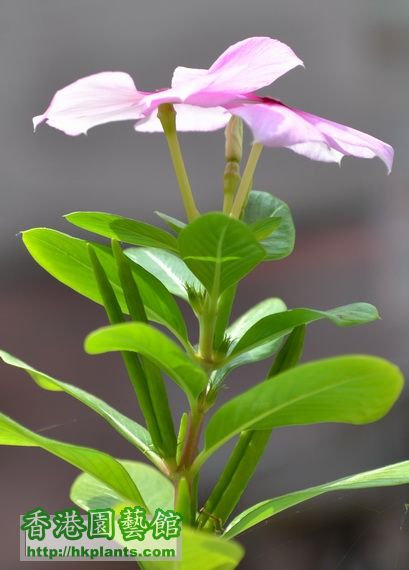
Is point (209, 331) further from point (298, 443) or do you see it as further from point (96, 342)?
point (298, 443)

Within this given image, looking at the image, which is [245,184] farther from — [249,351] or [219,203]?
[219,203]

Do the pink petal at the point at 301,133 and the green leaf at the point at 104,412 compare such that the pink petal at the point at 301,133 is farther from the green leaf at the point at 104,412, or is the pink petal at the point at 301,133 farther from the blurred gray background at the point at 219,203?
the blurred gray background at the point at 219,203

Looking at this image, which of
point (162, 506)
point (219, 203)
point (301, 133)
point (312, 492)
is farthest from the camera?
point (219, 203)

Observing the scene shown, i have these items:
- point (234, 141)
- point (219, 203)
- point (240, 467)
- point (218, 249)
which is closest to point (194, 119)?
point (234, 141)

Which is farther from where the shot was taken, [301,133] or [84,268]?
[84,268]

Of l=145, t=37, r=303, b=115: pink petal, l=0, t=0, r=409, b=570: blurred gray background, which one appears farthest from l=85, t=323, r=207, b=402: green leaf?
l=0, t=0, r=409, b=570: blurred gray background

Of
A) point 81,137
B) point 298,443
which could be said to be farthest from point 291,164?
point 298,443
